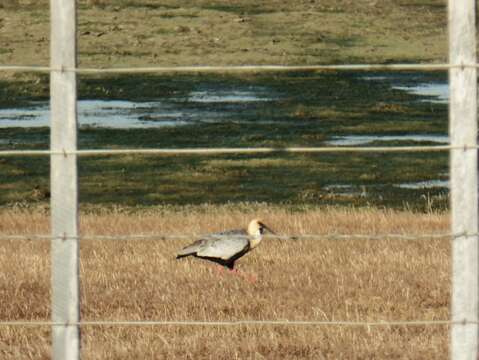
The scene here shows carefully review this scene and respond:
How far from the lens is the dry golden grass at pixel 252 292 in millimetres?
7197

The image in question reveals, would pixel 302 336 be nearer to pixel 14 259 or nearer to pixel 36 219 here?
pixel 14 259

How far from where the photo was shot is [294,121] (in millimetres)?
34719

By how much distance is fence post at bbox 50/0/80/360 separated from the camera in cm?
527

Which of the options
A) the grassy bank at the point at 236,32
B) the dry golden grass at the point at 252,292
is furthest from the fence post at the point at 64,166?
the grassy bank at the point at 236,32

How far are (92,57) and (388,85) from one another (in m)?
9.26

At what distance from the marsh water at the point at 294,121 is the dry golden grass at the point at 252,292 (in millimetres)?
9069

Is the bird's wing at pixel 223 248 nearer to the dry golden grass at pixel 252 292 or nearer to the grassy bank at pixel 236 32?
the dry golden grass at pixel 252 292

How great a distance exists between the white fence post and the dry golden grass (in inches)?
61.6

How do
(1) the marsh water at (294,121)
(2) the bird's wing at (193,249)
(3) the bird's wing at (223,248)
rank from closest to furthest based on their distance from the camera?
1. (3) the bird's wing at (223,248)
2. (2) the bird's wing at (193,249)
3. (1) the marsh water at (294,121)

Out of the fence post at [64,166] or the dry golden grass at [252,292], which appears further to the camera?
the dry golden grass at [252,292]

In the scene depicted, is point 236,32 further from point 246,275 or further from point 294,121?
point 246,275

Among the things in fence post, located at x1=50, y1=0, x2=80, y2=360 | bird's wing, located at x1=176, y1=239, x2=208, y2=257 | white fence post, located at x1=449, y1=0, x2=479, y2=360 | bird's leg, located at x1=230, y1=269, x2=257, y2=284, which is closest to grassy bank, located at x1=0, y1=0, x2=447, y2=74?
bird's wing, located at x1=176, y1=239, x2=208, y2=257

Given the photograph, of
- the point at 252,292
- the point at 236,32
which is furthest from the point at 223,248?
the point at 236,32

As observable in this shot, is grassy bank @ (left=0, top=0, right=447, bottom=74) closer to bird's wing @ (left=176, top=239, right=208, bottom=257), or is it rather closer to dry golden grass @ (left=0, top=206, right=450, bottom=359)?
dry golden grass @ (left=0, top=206, right=450, bottom=359)
